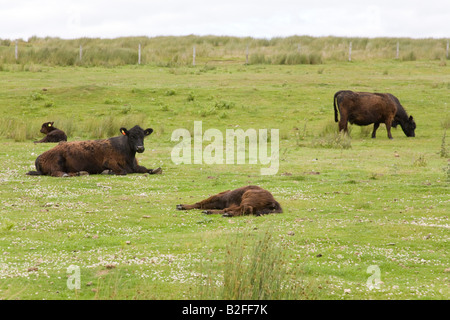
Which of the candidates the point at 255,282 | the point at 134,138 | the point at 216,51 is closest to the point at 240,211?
the point at 255,282

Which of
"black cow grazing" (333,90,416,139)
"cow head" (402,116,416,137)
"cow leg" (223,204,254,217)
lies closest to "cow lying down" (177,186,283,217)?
"cow leg" (223,204,254,217)

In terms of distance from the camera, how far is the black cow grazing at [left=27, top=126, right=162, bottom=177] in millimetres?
16984

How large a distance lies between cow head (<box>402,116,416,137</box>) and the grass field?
43 centimetres

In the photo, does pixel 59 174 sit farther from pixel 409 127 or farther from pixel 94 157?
pixel 409 127

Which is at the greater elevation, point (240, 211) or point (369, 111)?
point (369, 111)

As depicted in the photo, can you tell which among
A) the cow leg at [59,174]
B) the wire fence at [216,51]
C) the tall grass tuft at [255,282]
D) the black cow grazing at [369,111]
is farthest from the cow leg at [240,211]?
the wire fence at [216,51]

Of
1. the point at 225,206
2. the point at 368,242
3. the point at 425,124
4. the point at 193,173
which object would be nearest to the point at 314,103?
the point at 425,124

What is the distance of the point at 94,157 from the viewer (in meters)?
17.3

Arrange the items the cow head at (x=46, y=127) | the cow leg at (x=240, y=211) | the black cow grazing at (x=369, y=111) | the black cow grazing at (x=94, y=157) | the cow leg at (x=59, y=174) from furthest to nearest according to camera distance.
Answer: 1. the black cow grazing at (x=369, y=111)
2. the cow head at (x=46, y=127)
3. the black cow grazing at (x=94, y=157)
4. the cow leg at (x=59, y=174)
5. the cow leg at (x=240, y=211)

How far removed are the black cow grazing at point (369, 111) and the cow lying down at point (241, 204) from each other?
604 inches

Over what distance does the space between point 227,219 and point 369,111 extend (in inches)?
670

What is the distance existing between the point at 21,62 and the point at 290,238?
130ft

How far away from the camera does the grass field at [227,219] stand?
7.72m

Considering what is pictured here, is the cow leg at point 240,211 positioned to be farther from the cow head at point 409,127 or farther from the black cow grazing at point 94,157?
the cow head at point 409,127
